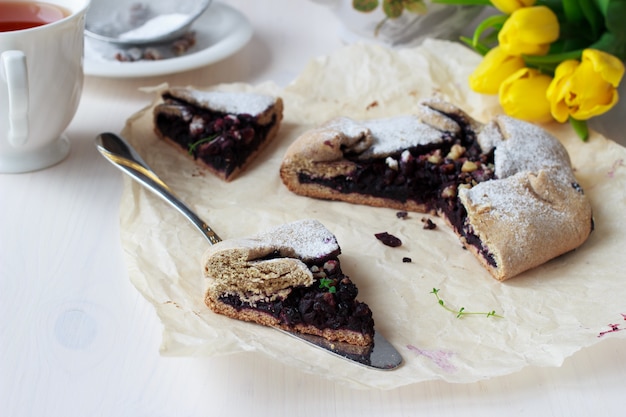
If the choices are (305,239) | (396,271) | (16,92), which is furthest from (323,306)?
(16,92)

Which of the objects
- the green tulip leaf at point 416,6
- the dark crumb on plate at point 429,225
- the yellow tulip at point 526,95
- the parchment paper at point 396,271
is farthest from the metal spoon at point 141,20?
the dark crumb on plate at point 429,225

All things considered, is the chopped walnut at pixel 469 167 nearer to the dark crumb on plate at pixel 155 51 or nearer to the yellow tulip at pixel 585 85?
the yellow tulip at pixel 585 85

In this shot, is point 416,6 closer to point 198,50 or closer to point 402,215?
point 198,50

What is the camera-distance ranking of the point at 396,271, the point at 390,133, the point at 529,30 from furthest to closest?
the point at 529,30 < the point at 390,133 < the point at 396,271

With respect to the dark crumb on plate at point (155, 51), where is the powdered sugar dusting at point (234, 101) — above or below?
above

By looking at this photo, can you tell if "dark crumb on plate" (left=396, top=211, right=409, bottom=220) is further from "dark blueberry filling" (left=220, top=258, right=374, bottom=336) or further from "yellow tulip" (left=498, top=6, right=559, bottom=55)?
"yellow tulip" (left=498, top=6, right=559, bottom=55)

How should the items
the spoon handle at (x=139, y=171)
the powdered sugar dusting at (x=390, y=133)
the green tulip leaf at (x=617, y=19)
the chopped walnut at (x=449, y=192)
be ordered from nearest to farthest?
the spoon handle at (x=139, y=171) < the chopped walnut at (x=449, y=192) < the powdered sugar dusting at (x=390, y=133) < the green tulip leaf at (x=617, y=19)
